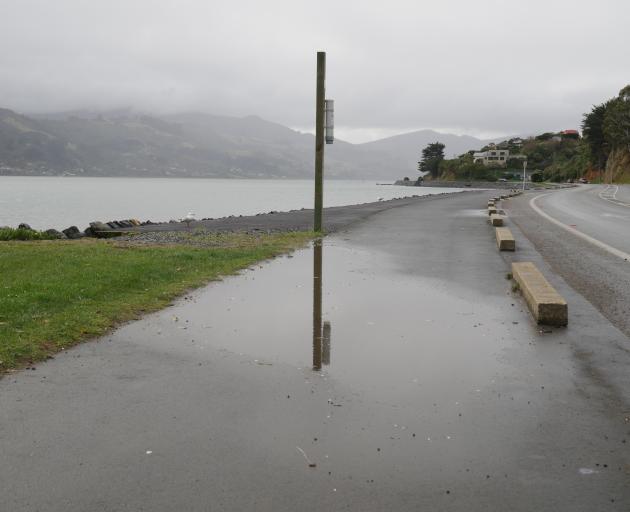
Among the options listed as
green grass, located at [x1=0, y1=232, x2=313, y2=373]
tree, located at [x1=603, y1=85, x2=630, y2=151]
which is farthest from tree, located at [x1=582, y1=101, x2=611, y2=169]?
green grass, located at [x1=0, y1=232, x2=313, y2=373]

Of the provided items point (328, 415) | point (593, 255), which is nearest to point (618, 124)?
point (593, 255)

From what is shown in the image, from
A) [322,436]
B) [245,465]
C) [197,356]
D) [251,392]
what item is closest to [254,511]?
[245,465]

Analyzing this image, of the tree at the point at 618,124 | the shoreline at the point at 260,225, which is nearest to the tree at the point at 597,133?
the tree at the point at 618,124

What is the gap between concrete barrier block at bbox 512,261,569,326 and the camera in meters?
7.77

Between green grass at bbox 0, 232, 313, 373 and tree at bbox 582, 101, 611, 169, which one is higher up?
tree at bbox 582, 101, 611, 169

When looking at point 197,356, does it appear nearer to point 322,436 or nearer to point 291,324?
point 291,324

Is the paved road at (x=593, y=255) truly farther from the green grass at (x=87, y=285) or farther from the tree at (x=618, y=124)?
the tree at (x=618, y=124)

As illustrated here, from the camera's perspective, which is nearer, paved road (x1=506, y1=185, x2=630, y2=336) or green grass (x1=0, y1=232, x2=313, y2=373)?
green grass (x1=0, y1=232, x2=313, y2=373)

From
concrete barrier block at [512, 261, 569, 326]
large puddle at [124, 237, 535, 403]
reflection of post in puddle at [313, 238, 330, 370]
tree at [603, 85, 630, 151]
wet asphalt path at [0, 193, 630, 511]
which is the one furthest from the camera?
tree at [603, 85, 630, 151]

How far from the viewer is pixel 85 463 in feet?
13.4

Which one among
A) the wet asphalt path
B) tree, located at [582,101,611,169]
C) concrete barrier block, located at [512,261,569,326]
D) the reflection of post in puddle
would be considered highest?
tree, located at [582,101,611,169]

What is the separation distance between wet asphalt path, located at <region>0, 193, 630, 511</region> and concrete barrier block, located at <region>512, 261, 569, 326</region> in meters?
0.20

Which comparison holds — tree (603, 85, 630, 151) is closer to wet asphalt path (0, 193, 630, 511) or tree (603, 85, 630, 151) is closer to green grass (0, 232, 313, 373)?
green grass (0, 232, 313, 373)

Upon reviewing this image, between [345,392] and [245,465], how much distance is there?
5.16ft
